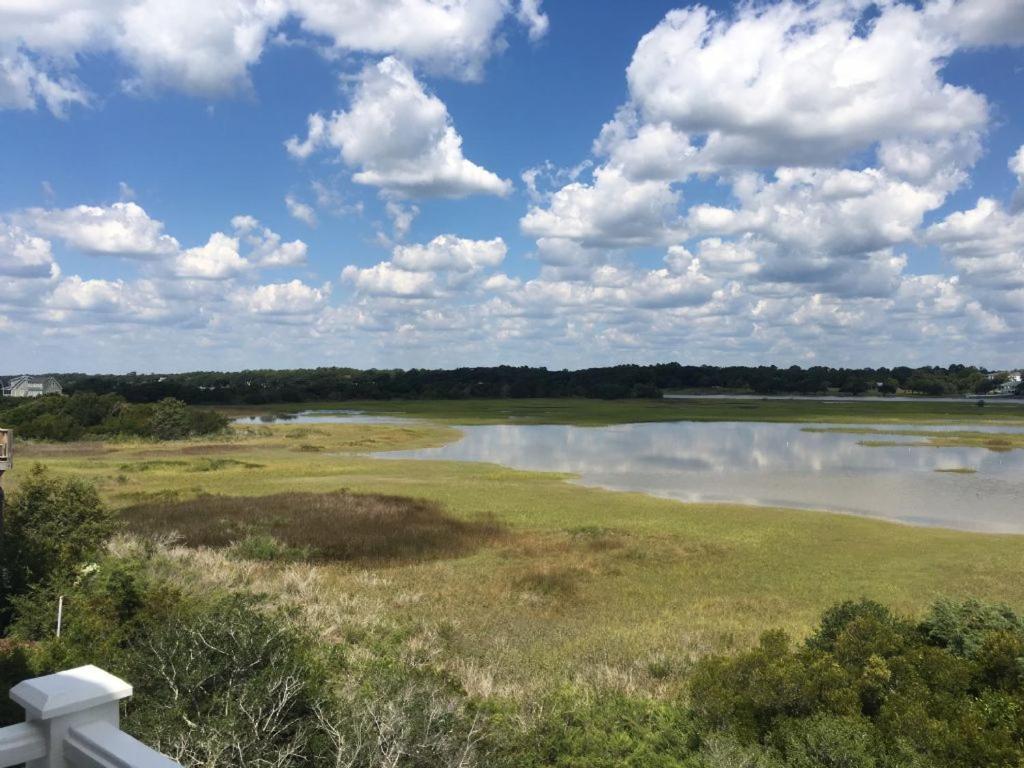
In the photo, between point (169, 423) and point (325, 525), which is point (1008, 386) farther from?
point (325, 525)

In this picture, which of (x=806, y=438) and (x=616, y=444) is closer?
(x=616, y=444)

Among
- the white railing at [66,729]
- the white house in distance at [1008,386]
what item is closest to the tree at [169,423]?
the white railing at [66,729]

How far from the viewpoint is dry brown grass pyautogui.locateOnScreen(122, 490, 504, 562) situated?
913 inches

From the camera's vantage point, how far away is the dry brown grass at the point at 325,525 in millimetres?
23188

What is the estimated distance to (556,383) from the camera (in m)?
170

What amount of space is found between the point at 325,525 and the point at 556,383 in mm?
144950

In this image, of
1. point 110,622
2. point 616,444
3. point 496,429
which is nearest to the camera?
point 110,622

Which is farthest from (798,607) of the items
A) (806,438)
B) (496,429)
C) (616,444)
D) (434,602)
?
(496,429)

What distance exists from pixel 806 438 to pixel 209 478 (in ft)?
175

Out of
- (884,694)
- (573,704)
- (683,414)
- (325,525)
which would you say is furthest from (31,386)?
(884,694)

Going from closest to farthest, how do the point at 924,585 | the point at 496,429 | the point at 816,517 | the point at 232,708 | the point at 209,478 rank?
the point at 232,708 → the point at 924,585 → the point at 816,517 → the point at 209,478 → the point at 496,429

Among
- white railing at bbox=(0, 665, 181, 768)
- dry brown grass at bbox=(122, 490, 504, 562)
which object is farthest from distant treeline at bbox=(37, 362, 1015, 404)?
white railing at bbox=(0, 665, 181, 768)

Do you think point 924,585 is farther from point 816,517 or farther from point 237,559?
point 237,559

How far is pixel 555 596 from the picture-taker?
1819cm
